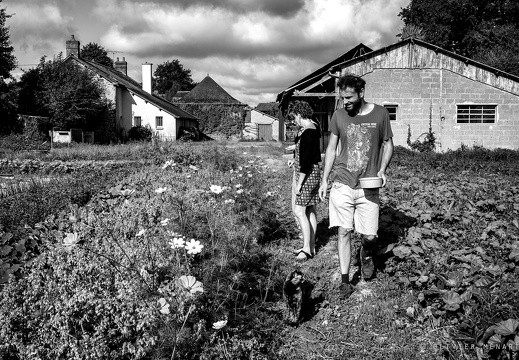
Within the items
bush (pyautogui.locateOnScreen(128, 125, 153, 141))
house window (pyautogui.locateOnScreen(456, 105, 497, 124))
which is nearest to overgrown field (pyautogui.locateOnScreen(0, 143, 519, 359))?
house window (pyautogui.locateOnScreen(456, 105, 497, 124))

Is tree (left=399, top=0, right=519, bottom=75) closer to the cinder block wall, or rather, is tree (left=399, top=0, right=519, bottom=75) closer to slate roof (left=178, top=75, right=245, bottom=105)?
slate roof (left=178, top=75, right=245, bottom=105)

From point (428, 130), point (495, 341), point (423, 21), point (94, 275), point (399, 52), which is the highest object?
point (423, 21)

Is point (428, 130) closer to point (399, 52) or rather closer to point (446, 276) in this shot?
point (399, 52)

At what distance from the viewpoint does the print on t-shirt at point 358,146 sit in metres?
4.13

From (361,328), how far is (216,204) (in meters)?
2.17

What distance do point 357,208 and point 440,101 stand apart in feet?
53.9

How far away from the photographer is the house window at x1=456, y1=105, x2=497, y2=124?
749 inches

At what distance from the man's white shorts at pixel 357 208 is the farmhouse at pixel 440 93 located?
15.0 metres

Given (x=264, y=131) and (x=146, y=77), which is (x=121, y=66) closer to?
(x=146, y=77)

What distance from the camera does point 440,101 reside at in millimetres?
18969

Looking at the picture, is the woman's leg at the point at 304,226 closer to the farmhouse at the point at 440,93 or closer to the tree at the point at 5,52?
the farmhouse at the point at 440,93

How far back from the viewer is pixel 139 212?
4.95m

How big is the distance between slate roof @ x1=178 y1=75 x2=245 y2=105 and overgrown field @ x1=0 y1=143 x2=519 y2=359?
145 feet

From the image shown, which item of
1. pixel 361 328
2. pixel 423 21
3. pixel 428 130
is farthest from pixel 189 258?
pixel 423 21
